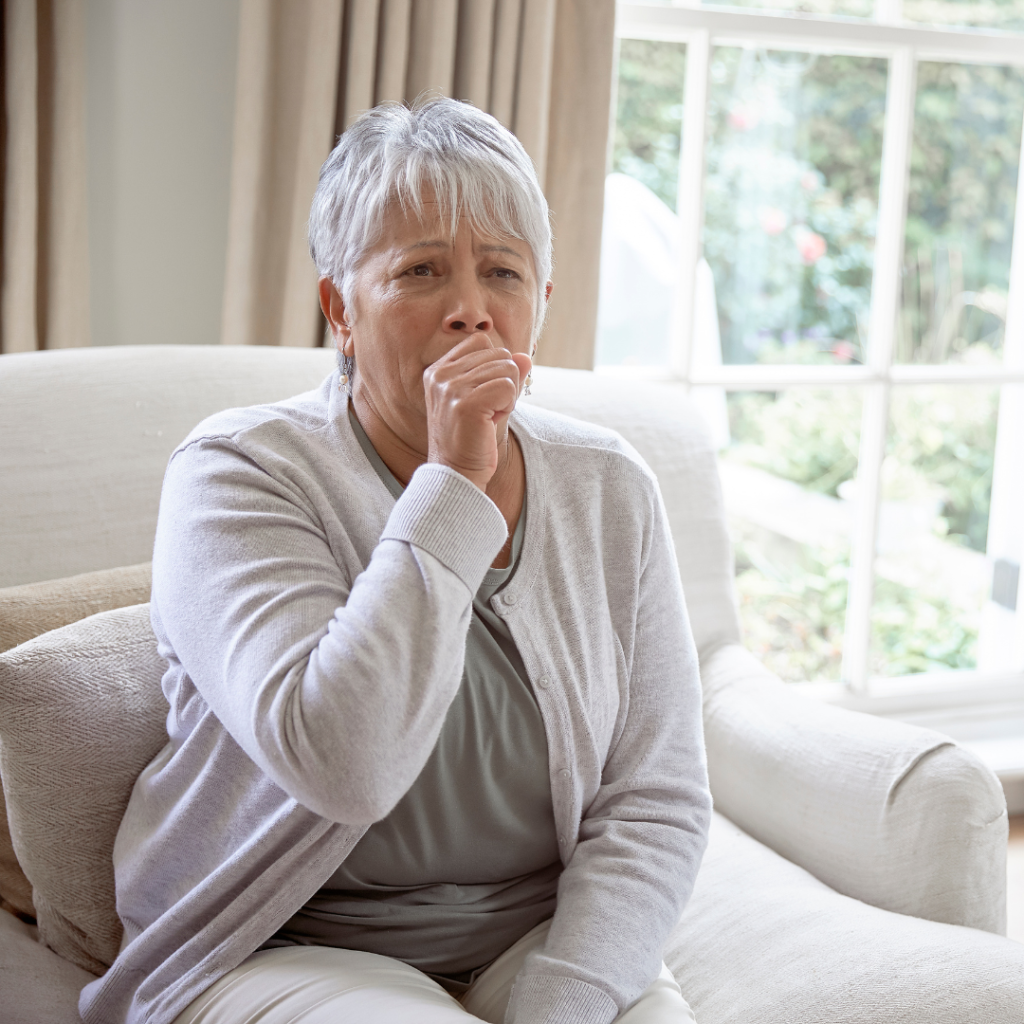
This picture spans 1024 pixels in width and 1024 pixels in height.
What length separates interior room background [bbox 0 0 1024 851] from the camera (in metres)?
1.89

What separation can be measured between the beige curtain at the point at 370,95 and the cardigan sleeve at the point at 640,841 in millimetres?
877

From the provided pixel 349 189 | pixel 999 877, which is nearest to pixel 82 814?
pixel 349 189

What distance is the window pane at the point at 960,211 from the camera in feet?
8.36

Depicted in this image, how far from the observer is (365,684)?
956 millimetres

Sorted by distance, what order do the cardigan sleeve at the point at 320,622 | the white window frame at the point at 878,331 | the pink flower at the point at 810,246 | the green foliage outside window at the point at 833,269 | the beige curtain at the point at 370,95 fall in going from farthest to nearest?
the pink flower at the point at 810,246
the green foliage outside window at the point at 833,269
the white window frame at the point at 878,331
the beige curtain at the point at 370,95
the cardigan sleeve at the point at 320,622

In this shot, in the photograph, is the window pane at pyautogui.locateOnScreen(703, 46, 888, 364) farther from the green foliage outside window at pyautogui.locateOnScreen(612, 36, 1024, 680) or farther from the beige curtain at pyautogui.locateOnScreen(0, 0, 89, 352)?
the beige curtain at pyautogui.locateOnScreen(0, 0, 89, 352)

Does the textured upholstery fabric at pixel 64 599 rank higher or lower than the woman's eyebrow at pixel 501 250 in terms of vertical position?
lower

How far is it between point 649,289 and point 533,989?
166cm

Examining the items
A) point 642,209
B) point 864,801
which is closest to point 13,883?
point 864,801

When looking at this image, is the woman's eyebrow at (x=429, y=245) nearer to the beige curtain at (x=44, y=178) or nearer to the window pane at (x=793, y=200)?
the beige curtain at (x=44, y=178)

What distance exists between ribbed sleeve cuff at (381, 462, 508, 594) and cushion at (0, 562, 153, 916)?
48 cm

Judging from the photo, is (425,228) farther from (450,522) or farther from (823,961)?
(823,961)

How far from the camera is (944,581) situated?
2875 millimetres

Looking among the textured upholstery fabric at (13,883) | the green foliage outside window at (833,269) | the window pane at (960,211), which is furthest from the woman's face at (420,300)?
the window pane at (960,211)
